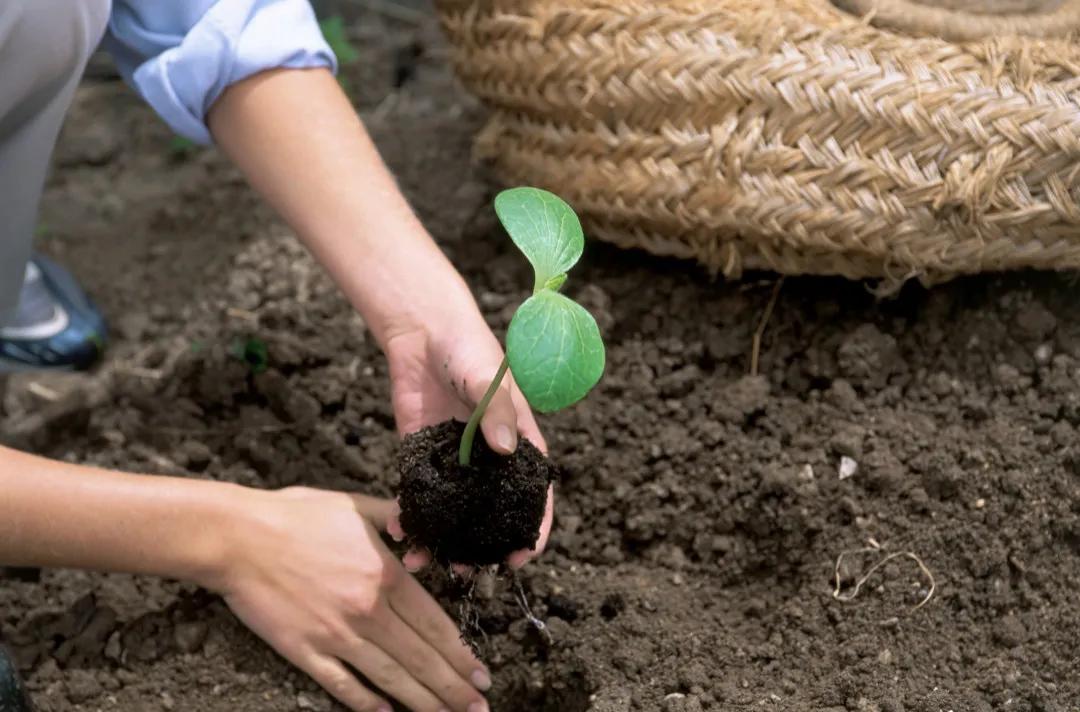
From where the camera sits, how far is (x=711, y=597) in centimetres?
135

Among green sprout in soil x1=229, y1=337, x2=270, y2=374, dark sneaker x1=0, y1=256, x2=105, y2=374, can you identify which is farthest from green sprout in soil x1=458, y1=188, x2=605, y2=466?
dark sneaker x1=0, y1=256, x2=105, y2=374

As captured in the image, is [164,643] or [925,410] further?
[925,410]

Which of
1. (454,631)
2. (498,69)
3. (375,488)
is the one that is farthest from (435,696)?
(498,69)

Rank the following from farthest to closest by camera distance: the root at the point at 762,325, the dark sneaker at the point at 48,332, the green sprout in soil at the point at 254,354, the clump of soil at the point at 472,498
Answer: the dark sneaker at the point at 48,332
the green sprout in soil at the point at 254,354
the root at the point at 762,325
the clump of soil at the point at 472,498

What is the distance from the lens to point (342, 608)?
47.0 inches

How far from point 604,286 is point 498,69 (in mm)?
372

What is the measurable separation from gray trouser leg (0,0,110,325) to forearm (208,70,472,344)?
7.5 inches

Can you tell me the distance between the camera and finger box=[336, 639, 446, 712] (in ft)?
3.96

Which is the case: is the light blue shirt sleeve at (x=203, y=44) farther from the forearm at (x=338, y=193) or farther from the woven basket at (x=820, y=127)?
the woven basket at (x=820, y=127)

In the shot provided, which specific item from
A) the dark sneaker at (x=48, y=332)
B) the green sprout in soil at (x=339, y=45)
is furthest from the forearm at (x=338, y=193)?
the green sprout in soil at (x=339, y=45)

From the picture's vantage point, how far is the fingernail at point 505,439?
3.41 feet

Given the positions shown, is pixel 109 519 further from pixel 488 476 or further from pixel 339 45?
pixel 339 45

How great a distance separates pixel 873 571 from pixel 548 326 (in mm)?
647

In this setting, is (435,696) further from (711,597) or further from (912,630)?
(912,630)
